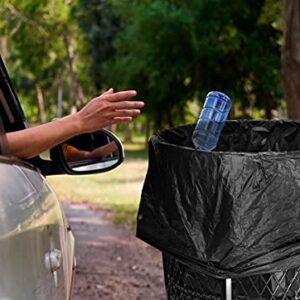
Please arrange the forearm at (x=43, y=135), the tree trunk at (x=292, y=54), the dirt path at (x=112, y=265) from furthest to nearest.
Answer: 1. the tree trunk at (x=292, y=54)
2. the dirt path at (x=112, y=265)
3. the forearm at (x=43, y=135)

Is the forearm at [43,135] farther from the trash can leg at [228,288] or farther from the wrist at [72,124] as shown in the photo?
the trash can leg at [228,288]

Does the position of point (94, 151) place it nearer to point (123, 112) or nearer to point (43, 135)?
point (123, 112)

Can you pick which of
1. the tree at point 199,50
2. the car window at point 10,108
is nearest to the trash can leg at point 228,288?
the car window at point 10,108

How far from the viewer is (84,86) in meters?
47.1

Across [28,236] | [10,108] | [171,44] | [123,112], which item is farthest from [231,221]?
[171,44]

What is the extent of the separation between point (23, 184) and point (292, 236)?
1.07m

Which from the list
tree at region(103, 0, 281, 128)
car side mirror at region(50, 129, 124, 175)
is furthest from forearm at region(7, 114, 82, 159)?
tree at region(103, 0, 281, 128)

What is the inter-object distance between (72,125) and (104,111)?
0.15 m

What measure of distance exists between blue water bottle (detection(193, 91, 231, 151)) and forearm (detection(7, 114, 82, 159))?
2.45 feet

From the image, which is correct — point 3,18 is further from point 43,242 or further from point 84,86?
point 43,242

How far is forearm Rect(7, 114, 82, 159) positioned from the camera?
2381 millimetres

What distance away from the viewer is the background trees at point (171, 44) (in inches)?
945

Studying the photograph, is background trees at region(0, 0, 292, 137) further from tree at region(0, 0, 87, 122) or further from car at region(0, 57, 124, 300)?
car at region(0, 57, 124, 300)

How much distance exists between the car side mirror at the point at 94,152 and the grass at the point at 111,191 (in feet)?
23.0
